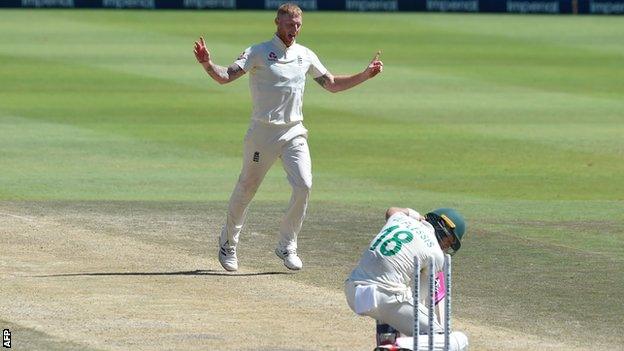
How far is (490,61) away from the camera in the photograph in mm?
28766

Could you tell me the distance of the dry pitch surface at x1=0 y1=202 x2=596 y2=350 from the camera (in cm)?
973

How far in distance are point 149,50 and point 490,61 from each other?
6.48 m

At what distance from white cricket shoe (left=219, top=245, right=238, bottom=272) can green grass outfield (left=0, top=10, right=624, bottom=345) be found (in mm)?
556

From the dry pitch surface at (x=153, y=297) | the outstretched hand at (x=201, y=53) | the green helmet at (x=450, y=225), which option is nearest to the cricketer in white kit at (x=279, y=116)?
the outstretched hand at (x=201, y=53)

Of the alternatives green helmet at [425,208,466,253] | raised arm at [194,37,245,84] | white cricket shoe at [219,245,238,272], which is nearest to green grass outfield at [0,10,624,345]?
white cricket shoe at [219,245,238,272]

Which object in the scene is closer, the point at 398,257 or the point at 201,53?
the point at 398,257

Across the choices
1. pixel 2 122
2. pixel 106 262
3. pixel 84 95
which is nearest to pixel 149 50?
pixel 84 95

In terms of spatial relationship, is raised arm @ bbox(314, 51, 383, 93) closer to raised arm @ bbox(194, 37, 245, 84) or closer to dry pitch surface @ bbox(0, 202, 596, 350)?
raised arm @ bbox(194, 37, 245, 84)

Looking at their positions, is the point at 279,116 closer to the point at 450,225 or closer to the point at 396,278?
the point at 450,225

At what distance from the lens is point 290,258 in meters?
12.3

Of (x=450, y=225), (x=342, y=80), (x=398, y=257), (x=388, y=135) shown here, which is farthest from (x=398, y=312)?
(x=388, y=135)

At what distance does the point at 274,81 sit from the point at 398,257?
333 cm

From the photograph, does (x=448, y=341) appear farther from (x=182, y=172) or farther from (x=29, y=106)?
(x=29, y=106)

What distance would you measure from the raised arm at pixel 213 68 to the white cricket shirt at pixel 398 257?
2955mm
